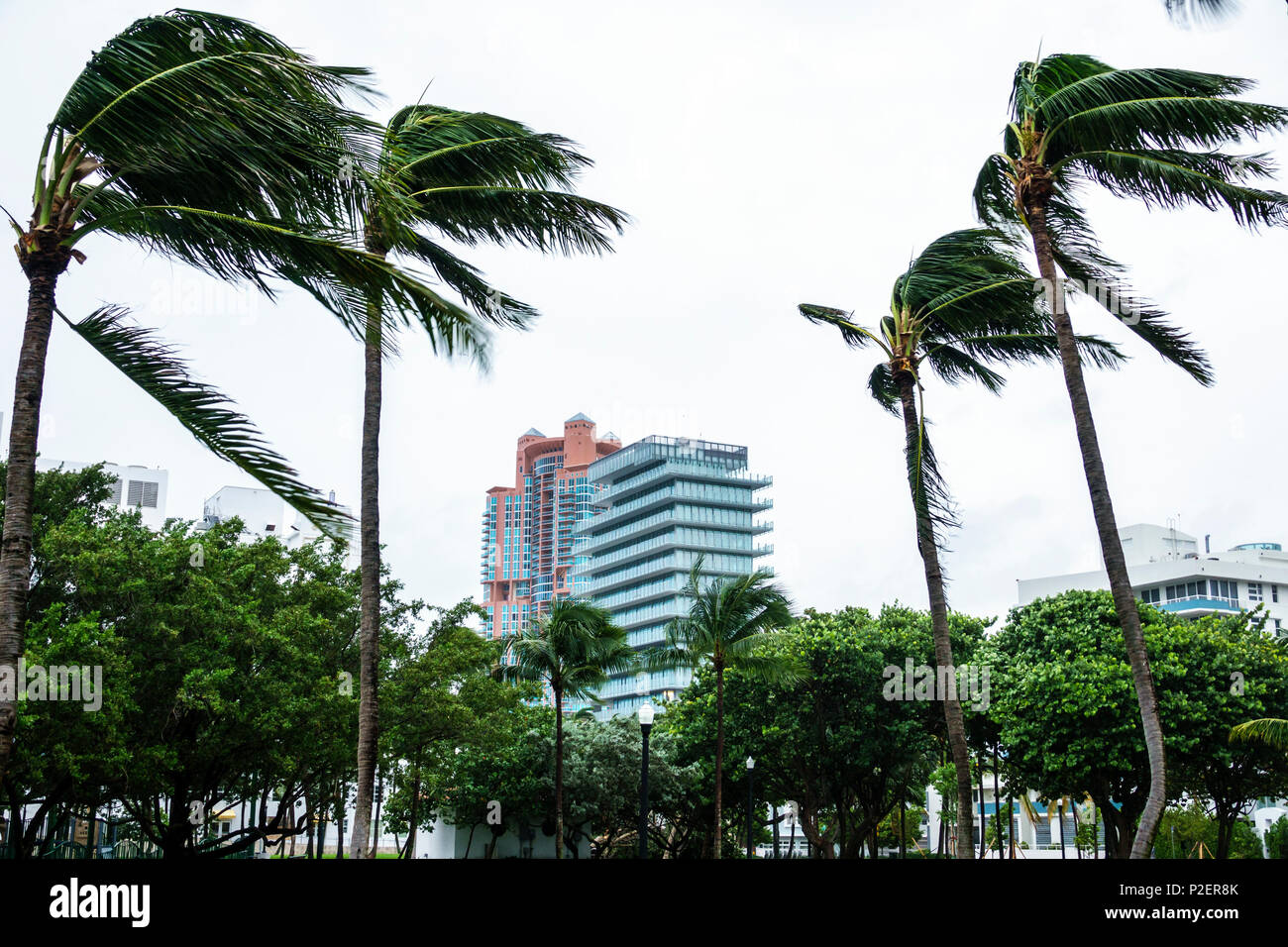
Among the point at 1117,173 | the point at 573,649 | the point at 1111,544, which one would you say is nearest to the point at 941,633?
the point at 1111,544

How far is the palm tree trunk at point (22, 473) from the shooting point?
748 cm

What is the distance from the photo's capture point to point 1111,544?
1423 cm

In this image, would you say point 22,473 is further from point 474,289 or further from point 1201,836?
point 1201,836

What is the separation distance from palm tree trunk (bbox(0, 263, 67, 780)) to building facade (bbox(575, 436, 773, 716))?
142 meters

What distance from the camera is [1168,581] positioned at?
88562 millimetres

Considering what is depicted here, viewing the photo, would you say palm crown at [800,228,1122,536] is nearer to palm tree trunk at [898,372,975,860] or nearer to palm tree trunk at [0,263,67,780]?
palm tree trunk at [898,372,975,860]

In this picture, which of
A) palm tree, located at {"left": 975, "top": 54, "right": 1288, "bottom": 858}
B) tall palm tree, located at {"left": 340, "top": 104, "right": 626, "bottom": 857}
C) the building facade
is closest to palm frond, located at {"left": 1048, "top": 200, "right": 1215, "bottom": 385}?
palm tree, located at {"left": 975, "top": 54, "right": 1288, "bottom": 858}

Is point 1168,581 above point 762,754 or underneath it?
above

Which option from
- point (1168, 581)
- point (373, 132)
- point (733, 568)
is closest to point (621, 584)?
point (733, 568)

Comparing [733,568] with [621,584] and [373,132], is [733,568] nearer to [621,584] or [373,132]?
[621,584]

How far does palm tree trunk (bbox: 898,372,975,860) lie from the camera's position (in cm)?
1642
